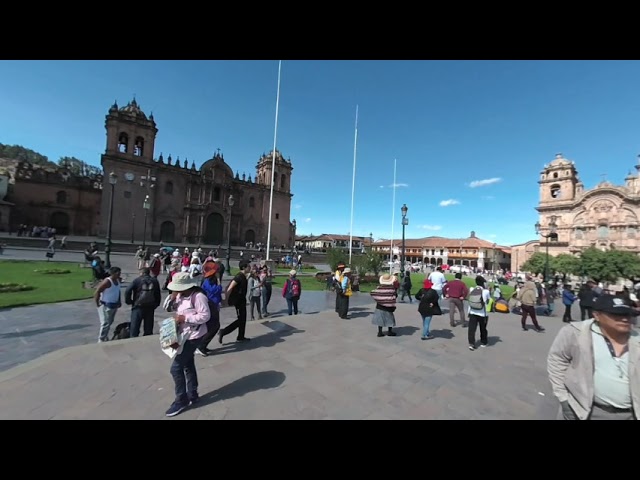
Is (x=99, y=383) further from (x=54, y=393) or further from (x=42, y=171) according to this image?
(x=42, y=171)

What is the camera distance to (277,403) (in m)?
3.01

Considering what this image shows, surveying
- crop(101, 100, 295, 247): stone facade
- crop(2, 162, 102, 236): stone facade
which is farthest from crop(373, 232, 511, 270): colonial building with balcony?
crop(2, 162, 102, 236): stone facade

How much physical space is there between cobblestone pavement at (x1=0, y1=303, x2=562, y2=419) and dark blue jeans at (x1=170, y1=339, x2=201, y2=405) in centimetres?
17

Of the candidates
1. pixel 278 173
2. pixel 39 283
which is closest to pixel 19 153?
pixel 278 173

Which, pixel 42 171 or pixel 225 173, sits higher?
pixel 225 173

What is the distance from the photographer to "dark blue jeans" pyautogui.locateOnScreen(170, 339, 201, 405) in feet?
9.14

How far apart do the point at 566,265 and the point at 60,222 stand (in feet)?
214

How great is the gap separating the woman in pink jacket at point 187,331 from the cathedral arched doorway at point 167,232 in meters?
37.7

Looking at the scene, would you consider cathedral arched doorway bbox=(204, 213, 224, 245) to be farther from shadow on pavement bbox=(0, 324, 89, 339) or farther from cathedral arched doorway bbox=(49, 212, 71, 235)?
shadow on pavement bbox=(0, 324, 89, 339)
